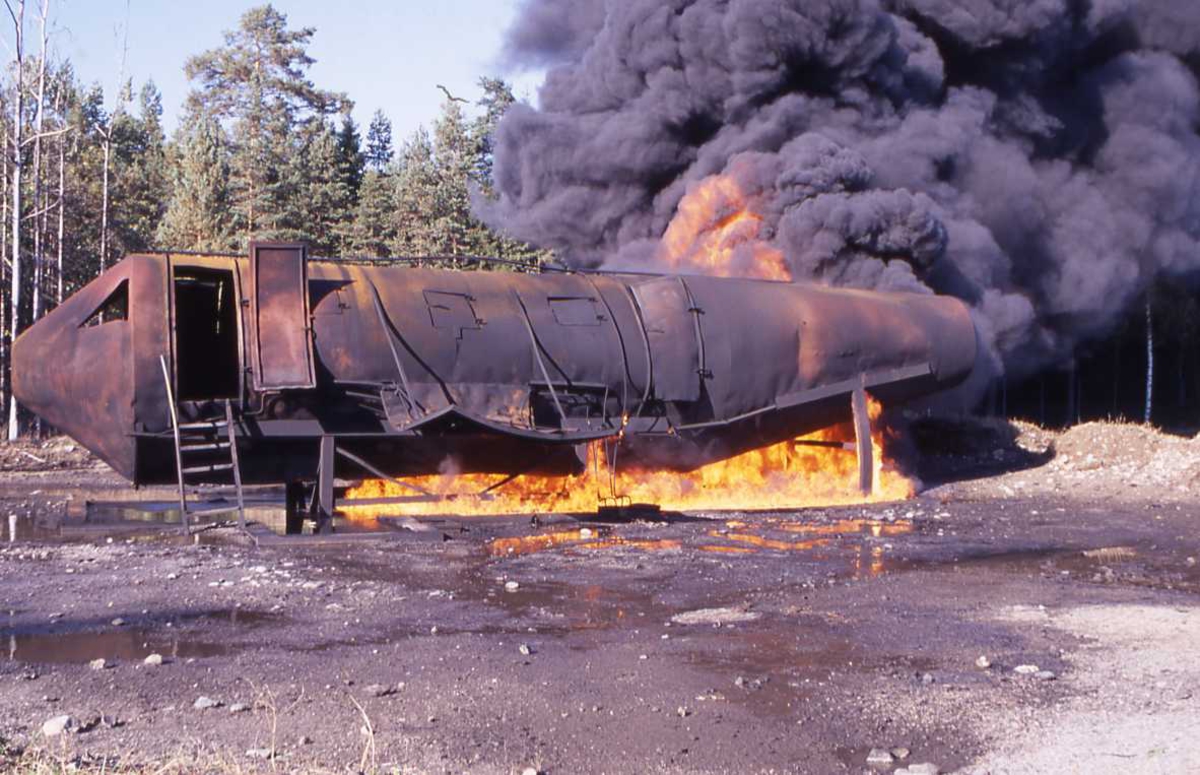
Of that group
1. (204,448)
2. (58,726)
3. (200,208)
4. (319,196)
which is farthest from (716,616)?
(319,196)

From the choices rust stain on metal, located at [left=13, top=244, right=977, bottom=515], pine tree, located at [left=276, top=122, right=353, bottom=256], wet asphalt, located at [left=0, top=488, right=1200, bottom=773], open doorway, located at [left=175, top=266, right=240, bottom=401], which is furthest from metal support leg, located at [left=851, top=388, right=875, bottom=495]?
pine tree, located at [left=276, top=122, right=353, bottom=256]

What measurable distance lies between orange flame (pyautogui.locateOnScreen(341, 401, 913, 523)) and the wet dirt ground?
1626 millimetres

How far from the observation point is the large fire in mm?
13297

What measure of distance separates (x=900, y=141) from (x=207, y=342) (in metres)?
12.4

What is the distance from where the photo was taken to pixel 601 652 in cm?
686

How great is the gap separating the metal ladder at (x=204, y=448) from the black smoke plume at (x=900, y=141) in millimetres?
9482

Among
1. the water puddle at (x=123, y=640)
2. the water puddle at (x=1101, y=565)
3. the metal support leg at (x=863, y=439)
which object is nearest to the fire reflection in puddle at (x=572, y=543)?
the water puddle at (x=1101, y=565)

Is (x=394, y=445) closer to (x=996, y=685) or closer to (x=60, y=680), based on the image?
(x=60, y=680)

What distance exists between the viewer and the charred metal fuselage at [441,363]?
11438 millimetres

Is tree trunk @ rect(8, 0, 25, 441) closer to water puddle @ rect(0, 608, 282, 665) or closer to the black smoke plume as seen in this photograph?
the black smoke plume

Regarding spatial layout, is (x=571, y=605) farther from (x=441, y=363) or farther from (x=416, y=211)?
(x=416, y=211)

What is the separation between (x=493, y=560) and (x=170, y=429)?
3.55 m

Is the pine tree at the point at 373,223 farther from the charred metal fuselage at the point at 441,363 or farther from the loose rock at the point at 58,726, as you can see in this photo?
the loose rock at the point at 58,726

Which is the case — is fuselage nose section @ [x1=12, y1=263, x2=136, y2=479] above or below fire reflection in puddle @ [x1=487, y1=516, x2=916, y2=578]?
above
